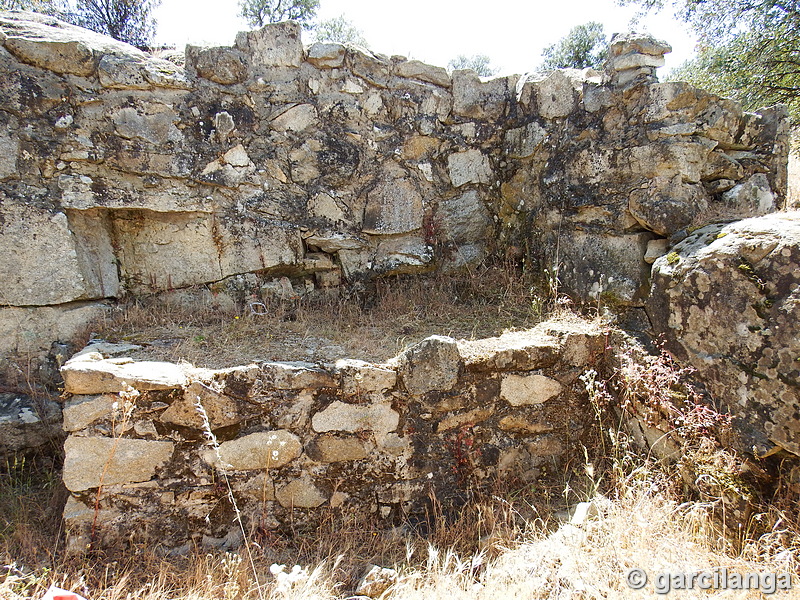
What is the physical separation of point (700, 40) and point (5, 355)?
8401mm

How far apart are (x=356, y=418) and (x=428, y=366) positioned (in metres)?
0.46

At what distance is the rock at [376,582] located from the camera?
2102 millimetres

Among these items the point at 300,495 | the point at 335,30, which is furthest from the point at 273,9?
the point at 300,495

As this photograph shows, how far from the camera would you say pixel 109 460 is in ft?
7.51

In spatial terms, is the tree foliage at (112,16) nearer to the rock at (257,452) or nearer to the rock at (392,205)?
the rock at (392,205)

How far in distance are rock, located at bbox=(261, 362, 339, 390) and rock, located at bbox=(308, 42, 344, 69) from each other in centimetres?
229

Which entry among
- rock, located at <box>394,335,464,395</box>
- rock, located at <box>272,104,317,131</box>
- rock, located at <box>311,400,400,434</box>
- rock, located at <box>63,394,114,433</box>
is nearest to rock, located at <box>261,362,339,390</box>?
rock, located at <box>311,400,400,434</box>

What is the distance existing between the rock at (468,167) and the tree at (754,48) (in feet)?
15.4

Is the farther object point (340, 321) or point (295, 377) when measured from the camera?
point (340, 321)

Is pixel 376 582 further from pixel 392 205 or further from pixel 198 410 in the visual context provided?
pixel 392 205

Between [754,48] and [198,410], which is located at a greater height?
[754,48]

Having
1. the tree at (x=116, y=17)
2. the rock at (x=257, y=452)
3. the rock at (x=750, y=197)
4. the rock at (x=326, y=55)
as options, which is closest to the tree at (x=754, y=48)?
the rock at (x=750, y=197)

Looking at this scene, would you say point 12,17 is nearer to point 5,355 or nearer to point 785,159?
point 5,355

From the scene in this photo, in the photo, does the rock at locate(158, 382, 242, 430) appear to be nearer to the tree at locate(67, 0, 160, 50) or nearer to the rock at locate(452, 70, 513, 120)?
the rock at locate(452, 70, 513, 120)
